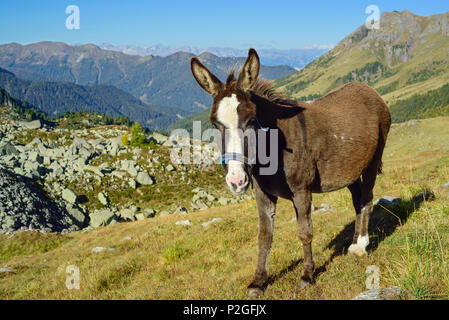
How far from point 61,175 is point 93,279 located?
70426 millimetres

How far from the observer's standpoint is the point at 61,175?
69938 mm

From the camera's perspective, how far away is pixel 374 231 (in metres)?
8.69

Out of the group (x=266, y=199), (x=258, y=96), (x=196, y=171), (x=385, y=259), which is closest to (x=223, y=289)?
(x=266, y=199)

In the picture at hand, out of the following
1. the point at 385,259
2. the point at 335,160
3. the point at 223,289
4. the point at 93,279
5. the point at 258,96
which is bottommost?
the point at 93,279

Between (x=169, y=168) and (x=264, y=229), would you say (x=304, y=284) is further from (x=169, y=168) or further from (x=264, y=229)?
(x=169, y=168)

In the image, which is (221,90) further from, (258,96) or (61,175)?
(61,175)

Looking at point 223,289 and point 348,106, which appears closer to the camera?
point 223,289

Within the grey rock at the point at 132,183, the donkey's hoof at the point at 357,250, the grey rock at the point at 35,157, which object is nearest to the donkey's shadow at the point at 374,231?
the donkey's hoof at the point at 357,250

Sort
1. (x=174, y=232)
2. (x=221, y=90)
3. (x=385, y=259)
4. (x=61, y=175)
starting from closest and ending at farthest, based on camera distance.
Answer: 1. (x=221, y=90)
2. (x=385, y=259)
3. (x=174, y=232)
4. (x=61, y=175)

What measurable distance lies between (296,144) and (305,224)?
167 cm

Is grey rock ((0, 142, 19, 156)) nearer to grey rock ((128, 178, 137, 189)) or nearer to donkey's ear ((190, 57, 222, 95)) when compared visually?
grey rock ((128, 178, 137, 189))

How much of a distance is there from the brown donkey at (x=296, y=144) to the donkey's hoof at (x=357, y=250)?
23 mm

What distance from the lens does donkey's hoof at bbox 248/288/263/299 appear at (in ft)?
19.9

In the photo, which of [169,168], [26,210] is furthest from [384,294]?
[169,168]
